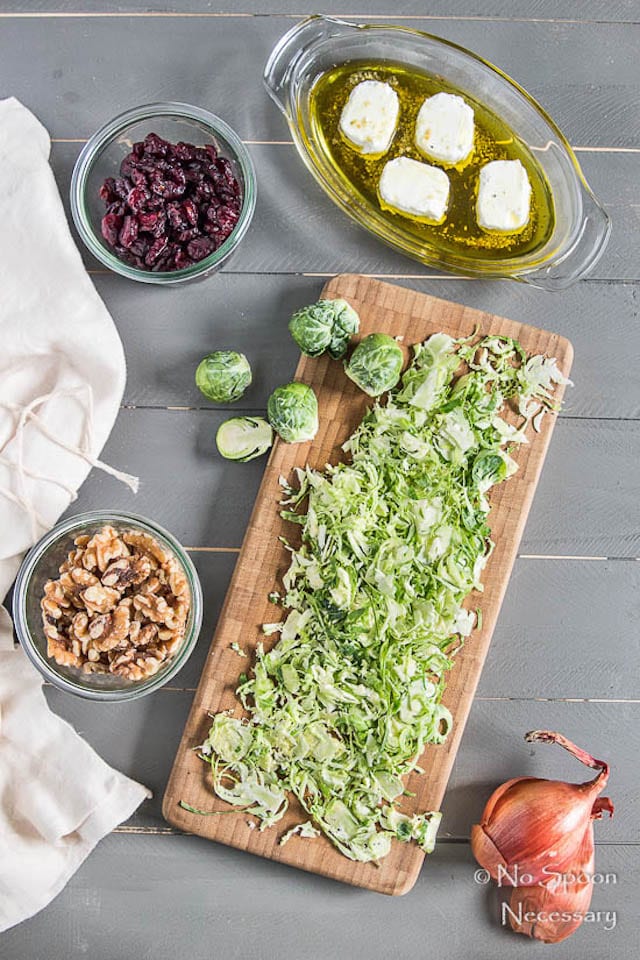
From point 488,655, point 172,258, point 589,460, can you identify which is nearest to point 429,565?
point 488,655

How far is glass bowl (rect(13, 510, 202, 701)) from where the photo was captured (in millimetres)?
2330

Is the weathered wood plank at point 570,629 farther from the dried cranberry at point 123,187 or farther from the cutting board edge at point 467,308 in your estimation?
the dried cranberry at point 123,187

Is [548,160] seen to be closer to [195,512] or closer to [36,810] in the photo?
[195,512]

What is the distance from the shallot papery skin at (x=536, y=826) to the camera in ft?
7.81

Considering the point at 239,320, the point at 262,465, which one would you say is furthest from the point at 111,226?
the point at 262,465

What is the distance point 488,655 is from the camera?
2.59 metres

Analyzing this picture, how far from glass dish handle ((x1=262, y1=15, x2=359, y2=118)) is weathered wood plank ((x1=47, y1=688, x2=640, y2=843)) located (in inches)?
70.9

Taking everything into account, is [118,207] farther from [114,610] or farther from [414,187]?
[114,610]

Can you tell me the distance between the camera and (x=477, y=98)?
2566 millimetres

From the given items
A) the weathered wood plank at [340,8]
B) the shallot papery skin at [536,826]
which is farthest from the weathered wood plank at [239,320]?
the shallot papery skin at [536,826]

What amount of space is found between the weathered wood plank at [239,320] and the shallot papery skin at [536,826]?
1092 mm

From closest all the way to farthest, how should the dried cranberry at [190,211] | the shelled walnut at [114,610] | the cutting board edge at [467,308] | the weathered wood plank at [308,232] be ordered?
the shelled walnut at [114,610]
the dried cranberry at [190,211]
the cutting board edge at [467,308]
the weathered wood plank at [308,232]

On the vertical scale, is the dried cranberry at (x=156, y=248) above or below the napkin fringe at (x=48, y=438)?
above

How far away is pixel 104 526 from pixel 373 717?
0.91 m
